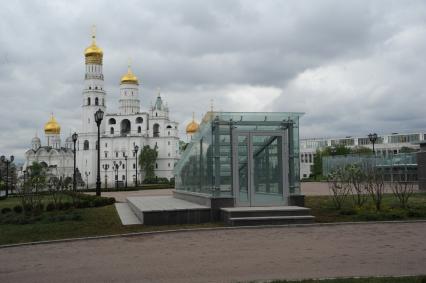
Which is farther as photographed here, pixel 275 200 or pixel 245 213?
pixel 275 200

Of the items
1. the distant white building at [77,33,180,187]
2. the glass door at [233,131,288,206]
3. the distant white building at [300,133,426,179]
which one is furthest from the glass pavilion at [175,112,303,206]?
the distant white building at [300,133,426,179]

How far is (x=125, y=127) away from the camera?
110500mm

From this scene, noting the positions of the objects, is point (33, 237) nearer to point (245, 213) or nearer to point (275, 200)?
point (245, 213)

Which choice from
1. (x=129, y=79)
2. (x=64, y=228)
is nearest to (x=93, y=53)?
(x=129, y=79)

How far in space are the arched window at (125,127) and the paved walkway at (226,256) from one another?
322ft

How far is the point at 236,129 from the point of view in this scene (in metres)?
16.8

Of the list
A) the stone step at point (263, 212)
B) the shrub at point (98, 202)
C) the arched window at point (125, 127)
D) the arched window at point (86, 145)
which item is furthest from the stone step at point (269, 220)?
the arched window at point (86, 145)

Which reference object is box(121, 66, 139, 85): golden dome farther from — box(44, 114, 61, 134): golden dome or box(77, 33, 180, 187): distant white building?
box(44, 114, 61, 134): golden dome

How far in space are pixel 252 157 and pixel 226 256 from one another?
752 cm

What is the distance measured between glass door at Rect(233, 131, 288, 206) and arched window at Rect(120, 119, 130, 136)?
309 ft

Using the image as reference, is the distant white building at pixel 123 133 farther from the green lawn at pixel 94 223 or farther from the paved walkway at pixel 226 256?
the paved walkway at pixel 226 256

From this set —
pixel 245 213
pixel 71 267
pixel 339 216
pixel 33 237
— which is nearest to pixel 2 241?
pixel 33 237

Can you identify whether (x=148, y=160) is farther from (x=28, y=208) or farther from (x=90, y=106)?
(x=28, y=208)

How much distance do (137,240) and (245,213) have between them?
391 cm
